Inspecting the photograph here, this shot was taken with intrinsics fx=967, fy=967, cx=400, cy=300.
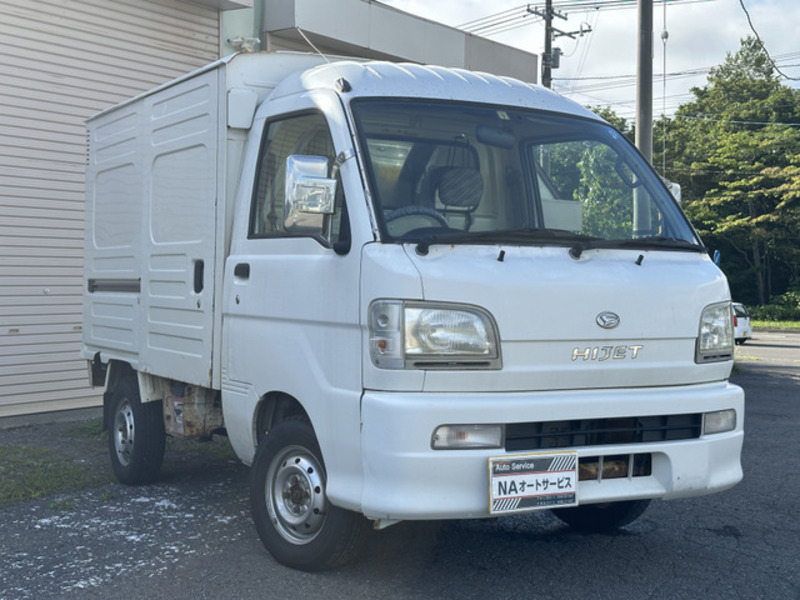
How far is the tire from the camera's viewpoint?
429cm

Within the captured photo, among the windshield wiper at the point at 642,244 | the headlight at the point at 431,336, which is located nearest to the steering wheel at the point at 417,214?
the headlight at the point at 431,336

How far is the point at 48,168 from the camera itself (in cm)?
1015

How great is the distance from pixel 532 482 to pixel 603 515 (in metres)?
1.55

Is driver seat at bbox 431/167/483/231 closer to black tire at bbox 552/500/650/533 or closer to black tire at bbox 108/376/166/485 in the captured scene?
black tire at bbox 552/500/650/533

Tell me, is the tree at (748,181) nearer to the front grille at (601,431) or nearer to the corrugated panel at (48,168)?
the corrugated panel at (48,168)

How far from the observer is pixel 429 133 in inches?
180

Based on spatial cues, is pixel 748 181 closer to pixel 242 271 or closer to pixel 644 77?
pixel 644 77

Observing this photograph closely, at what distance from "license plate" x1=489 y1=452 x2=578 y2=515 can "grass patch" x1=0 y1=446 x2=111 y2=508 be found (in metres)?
3.60

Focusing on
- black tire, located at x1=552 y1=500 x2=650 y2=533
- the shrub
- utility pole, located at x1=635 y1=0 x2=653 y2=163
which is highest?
utility pole, located at x1=635 y1=0 x2=653 y2=163

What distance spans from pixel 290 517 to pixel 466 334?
4.35 feet

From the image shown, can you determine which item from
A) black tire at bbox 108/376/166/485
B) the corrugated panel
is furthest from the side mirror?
the corrugated panel

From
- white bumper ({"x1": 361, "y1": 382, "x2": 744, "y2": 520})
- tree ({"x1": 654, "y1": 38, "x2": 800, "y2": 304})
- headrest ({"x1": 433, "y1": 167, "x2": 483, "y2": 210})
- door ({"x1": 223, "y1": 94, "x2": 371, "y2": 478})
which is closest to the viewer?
white bumper ({"x1": 361, "y1": 382, "x2": 744, "y2": 520})

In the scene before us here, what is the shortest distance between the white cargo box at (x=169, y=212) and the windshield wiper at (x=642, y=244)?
1993 mm

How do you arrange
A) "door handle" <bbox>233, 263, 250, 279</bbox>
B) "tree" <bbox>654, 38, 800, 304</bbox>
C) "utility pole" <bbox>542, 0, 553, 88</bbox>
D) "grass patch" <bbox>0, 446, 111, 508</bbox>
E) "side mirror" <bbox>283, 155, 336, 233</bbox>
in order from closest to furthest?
"side mirror" <bbox>283, 155, 336, 233</bbox>
"door handle" <bbox>233, 263, 250, 279</bbox>
"grass patch" <bbox>0, 446, 111, 508</bbox>
"utility pole" <bbox>542, 0, 553, 88</bbox>
"tree" <bbox>654, 38, 800, 304</bbox>
